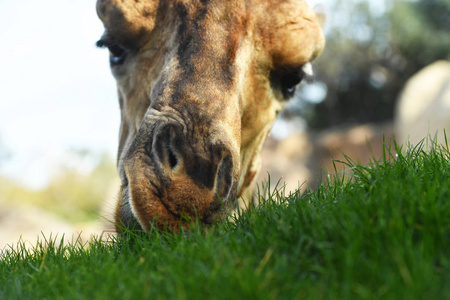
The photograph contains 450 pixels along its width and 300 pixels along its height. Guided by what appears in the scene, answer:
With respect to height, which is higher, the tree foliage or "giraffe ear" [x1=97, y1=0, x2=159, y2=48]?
the tree foliage

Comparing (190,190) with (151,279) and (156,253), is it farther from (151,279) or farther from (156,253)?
(151,279)

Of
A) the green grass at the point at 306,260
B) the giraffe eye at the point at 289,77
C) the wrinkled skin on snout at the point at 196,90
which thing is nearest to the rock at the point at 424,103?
the giraffe eye at the point at 289,77

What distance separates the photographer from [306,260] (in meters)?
1.77

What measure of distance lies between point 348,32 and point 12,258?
27144 millimetres

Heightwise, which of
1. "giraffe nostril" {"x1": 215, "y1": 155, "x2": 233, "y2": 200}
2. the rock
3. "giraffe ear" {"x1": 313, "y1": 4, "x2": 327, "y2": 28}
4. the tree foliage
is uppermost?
the tree foliage

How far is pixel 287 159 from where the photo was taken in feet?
62.1

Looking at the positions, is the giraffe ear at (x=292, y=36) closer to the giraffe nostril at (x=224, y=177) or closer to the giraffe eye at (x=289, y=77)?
the giraffe eye at (x=289, y=77)

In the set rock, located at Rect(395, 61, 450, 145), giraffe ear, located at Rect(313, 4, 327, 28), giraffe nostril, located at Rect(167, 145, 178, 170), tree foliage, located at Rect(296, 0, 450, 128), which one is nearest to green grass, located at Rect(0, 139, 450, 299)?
giraffe nostril, located at Rect(167, 145, 178, 170)

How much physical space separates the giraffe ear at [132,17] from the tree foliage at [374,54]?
2296cm

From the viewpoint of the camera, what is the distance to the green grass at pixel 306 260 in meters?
1.52

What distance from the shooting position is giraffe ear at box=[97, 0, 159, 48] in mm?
3512

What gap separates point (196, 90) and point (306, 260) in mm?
1473

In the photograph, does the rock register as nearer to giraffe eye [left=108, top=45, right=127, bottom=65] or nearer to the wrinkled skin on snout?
the wrinkled skin on snout

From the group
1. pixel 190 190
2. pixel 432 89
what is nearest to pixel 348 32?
pixel 432 89
